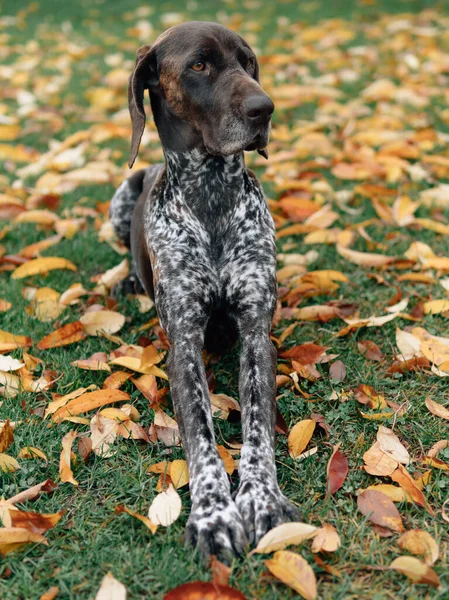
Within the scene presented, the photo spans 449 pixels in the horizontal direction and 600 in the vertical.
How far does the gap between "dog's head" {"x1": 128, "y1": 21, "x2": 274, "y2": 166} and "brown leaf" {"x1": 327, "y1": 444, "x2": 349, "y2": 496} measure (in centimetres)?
155

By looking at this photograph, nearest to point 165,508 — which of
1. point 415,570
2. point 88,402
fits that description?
point 88,402

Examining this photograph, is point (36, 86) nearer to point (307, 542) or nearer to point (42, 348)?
point (42, 348)

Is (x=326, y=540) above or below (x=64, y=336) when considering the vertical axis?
above

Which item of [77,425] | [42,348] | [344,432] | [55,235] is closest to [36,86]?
[55,235]

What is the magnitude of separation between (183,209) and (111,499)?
1.66 meters

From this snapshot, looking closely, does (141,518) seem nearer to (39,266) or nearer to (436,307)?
(436,307)

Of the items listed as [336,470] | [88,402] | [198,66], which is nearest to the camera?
[336,470]

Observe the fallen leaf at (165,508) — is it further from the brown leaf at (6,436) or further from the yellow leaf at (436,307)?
the yellow leaf at (436,307)

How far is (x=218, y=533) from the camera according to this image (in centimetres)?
251

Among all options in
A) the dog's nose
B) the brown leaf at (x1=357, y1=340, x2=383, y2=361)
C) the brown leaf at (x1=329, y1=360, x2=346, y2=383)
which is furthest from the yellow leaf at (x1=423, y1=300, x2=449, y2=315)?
the dog's nose

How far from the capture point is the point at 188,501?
9.27 ft

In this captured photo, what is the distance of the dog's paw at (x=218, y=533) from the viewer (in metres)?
2.47

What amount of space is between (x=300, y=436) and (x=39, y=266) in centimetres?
245

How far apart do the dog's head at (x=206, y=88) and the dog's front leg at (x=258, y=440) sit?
978mm
